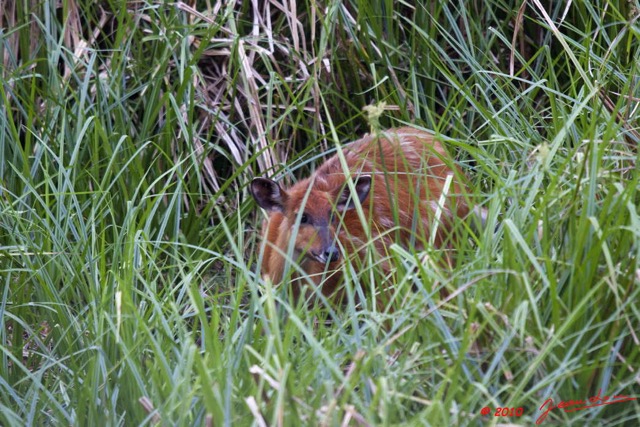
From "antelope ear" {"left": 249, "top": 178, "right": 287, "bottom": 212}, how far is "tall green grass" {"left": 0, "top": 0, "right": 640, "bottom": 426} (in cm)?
18

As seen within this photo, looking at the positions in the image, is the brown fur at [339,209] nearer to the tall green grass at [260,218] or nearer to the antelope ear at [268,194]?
the antelope ear at [268,194]

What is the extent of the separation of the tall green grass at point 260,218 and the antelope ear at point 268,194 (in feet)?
0.59

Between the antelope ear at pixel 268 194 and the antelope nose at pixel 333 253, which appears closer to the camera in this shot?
the antelope nose at pixel 333 253

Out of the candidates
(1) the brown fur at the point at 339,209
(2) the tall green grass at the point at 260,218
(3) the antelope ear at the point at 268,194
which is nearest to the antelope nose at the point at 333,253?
(1) the brown fur at the point at 339,209

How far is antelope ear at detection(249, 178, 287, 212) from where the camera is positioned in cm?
561

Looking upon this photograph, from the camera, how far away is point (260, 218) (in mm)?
6637

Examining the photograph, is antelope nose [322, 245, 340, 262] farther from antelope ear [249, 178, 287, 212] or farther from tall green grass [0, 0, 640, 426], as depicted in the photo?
antelope ear [249, 178, 287, 212]

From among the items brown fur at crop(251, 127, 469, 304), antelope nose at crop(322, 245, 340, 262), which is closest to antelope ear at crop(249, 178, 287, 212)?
brown fur at crop(251, 127, 469, 304)

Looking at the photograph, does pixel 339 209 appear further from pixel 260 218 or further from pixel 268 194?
pixel 260 218

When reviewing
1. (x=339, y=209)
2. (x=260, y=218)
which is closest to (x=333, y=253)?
(x=339, y=209)

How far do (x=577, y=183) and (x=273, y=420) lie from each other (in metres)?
1.26

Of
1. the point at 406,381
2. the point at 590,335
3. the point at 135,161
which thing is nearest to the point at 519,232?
the point at 590,335

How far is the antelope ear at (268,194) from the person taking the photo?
561 cm

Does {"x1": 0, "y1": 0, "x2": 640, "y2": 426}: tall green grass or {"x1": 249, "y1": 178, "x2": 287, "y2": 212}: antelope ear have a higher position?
{"x1": 0, "y1": 0, "x2": 640, "y2": 426}: tall green grass
